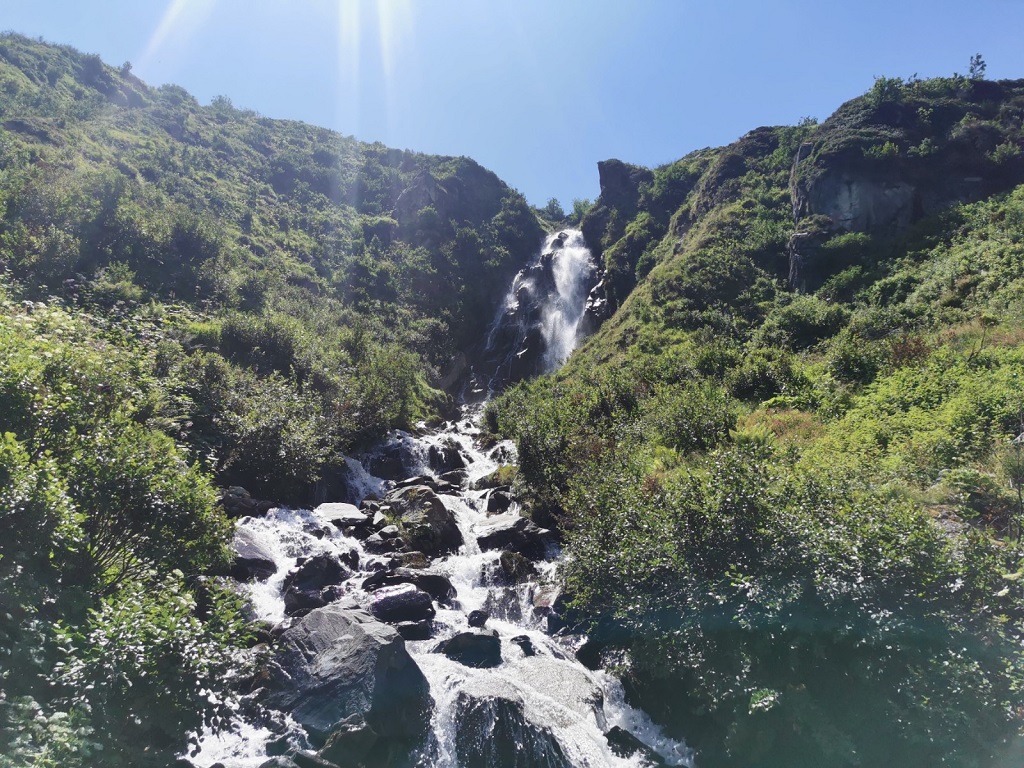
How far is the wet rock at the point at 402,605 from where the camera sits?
Answer: 583 inches

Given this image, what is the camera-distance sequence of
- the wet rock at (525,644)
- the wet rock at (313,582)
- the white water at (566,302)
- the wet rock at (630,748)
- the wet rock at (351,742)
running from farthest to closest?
the white water at (566,302), the wet rock at (313,582), the wet rock at (525,644), the wet rock at (630,748), the wet rock at (351,742)

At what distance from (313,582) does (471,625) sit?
5269mm

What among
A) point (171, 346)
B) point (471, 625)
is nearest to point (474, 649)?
point (471, 625)

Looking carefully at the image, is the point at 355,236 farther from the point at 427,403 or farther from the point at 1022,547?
the point at 1022,547

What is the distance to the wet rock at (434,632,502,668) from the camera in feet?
43.3

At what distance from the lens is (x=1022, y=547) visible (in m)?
7.73

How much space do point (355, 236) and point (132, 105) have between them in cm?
3685

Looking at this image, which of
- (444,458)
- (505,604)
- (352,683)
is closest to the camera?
(352,683)

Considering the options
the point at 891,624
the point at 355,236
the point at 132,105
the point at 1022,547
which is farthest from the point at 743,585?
the point at 132,105

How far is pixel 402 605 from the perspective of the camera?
49.3 feet

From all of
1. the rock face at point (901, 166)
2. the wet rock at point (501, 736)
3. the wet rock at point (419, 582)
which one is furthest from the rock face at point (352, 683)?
the rock face at point (901, 166)

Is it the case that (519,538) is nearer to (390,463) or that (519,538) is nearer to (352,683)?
Result: (352,683)

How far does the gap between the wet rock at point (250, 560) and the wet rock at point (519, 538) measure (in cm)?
738

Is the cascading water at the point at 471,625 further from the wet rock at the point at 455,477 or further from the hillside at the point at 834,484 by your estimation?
the hillside at the point at 834,484
